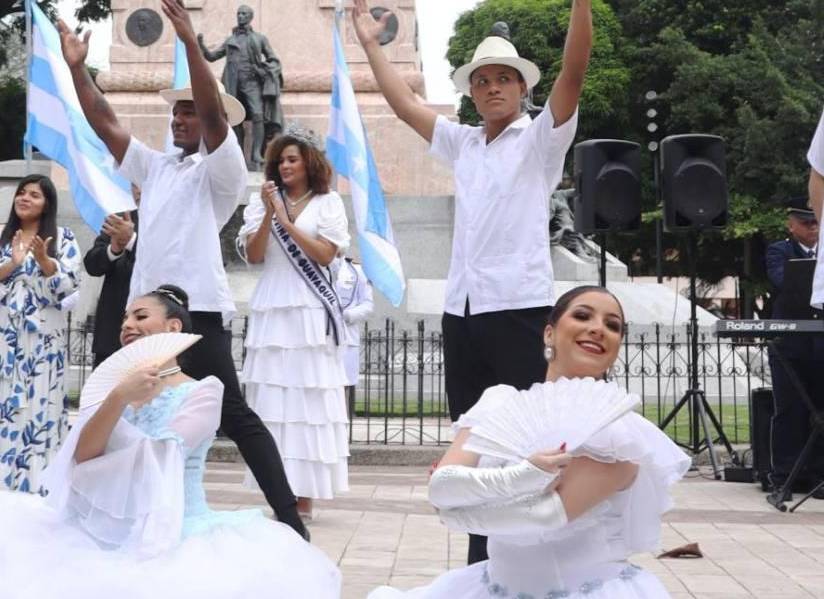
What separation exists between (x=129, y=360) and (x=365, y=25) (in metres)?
2.16

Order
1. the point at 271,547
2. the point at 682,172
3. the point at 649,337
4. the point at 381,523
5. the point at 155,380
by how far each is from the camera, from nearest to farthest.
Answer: the point at 155,380 < the point at 271,547 < the point at 381,523 < the point at 682,172 < the point at 649,337

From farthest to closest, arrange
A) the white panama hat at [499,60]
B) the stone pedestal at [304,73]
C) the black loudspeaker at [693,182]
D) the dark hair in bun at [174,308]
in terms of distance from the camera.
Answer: the stone pedestal at [304,73] → the black loudspeaker at [693,182] → the white panama hat at [499,60] → the dark hair in bun at [174,308]

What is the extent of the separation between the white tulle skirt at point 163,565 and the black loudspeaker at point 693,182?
7747 mm

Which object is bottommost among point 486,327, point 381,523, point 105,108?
point 381,523

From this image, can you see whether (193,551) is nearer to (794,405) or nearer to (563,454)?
(563,454)

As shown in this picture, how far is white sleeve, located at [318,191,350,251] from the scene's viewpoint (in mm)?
8391

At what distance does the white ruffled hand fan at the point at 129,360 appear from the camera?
4.81m

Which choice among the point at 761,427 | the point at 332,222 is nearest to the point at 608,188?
the point at 761,427

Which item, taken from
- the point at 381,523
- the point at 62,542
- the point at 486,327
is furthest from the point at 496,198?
the point at 381,523

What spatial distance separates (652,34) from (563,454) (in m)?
46.8

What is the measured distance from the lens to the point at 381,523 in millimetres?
8609

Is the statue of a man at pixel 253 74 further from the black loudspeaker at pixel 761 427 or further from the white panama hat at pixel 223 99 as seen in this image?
the white panama hat at pixel 223 99

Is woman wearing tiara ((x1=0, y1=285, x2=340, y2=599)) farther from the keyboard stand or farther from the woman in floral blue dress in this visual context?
the keyboard stand

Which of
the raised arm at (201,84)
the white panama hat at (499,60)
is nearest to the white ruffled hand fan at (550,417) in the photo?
the white panama hat at (499,60)
